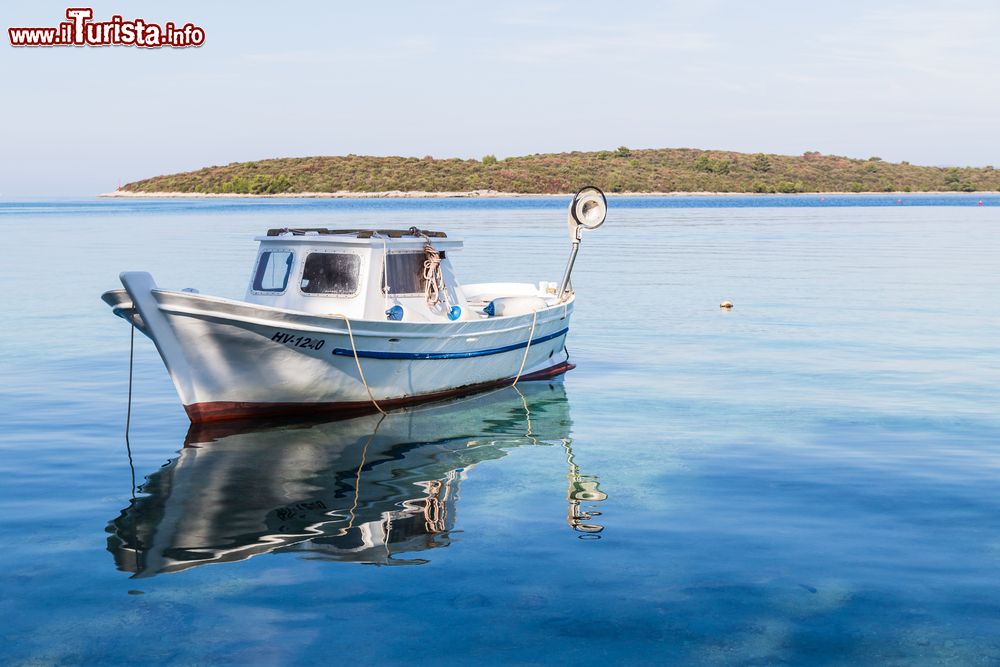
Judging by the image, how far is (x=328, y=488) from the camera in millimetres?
12680

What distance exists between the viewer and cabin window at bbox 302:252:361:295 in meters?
17.0

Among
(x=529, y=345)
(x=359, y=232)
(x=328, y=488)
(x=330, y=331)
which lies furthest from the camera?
(x=529, y=345)

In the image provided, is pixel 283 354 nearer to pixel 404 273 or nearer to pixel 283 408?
pixel 283 408

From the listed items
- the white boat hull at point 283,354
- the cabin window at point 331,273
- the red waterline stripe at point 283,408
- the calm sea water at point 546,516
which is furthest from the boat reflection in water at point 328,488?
the cabin window at point 331,273

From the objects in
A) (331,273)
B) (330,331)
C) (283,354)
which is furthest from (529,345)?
(283,354)

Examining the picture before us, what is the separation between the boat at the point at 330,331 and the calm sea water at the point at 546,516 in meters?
0.55

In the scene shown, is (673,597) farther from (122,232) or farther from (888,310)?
(122,232)

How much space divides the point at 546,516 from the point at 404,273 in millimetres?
7253

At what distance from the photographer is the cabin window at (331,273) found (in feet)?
55.8

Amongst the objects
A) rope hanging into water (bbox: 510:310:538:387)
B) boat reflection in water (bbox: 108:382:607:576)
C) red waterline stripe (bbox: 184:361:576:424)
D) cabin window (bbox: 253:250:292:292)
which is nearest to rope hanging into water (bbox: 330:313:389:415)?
red waterline stripe (bbox: 184:361:576:424)

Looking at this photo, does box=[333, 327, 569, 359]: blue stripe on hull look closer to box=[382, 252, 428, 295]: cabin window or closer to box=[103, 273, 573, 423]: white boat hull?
box=[103, 273, 573, 423]: white boat hull

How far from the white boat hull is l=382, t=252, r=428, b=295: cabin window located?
1077 millimetres

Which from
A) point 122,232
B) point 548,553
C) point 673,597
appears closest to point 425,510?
point 548,553

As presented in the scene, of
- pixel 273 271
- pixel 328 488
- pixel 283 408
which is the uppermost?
pixel 273 271
